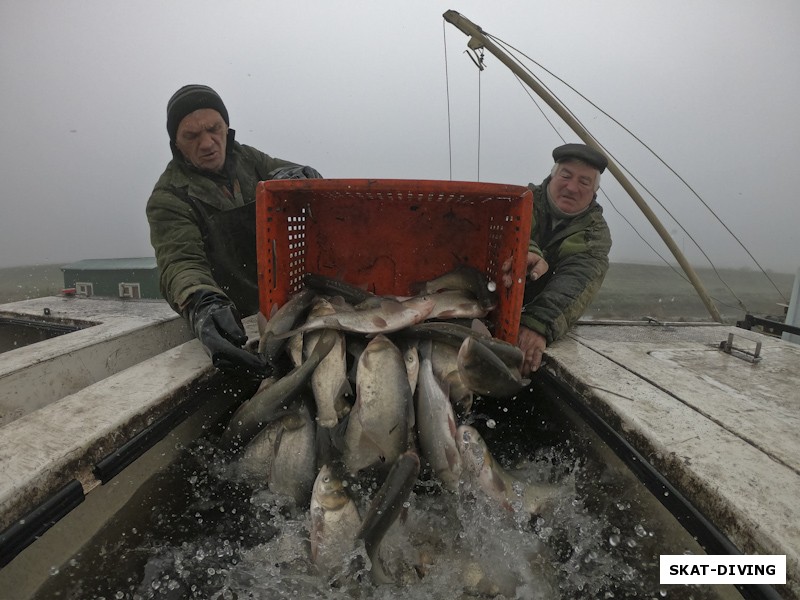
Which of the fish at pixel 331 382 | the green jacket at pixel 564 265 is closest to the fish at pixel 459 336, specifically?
the fish at pixel 331 382

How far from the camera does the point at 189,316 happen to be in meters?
2.55

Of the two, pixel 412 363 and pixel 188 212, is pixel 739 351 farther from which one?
pixel 188 212

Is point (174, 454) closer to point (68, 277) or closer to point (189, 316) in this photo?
point (189, 316)

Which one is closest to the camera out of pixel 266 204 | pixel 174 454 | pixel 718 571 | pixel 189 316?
pixel 718 571

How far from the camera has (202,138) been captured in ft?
10.5

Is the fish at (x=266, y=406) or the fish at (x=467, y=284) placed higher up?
the fish at (x=467, y=284)

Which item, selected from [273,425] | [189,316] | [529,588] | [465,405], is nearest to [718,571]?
[529,588]

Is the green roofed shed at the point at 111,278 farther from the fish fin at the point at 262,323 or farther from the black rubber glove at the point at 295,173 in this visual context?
the fish fin at the point at 262,323

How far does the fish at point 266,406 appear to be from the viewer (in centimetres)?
199

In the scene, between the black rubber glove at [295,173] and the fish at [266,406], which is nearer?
the fish at [266,406]

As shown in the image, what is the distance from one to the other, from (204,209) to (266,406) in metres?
1.86

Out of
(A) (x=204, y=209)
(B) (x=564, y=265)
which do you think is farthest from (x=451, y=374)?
(A) (x=204, y=209)

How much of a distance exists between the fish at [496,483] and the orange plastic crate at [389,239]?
776 millimetres

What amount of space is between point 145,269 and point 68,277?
3.47 feet
